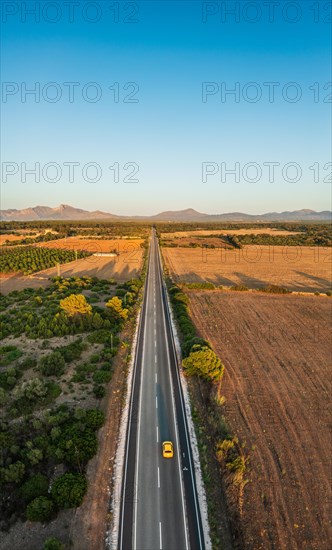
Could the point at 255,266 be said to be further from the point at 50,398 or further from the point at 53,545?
the point at 53,545

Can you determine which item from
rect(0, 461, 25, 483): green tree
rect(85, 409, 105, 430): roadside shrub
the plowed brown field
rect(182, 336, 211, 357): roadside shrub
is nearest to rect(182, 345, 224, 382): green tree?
the plowed brown field

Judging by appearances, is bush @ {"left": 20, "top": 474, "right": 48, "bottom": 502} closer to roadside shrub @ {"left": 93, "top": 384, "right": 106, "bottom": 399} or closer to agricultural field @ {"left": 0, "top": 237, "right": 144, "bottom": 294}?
Answer: roadside shrub @ {"left": 93, "top": 384, "right": 106, "bottom": 399}

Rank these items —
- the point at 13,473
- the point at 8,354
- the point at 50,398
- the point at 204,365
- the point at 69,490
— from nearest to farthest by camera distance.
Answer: the point at 69,490 < the point at 13,473 < the point at 50,398 < the point at 204,365 < the point at 8,354

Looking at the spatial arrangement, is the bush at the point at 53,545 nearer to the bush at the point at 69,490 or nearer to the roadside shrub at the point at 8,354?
the bush at the point at 69,490

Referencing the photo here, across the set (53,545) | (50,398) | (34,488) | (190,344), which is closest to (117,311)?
(190,344)

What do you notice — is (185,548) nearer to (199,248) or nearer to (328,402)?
(328,402)

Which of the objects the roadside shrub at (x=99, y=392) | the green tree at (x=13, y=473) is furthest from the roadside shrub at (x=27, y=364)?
the green tree at (x=13, y=473)
